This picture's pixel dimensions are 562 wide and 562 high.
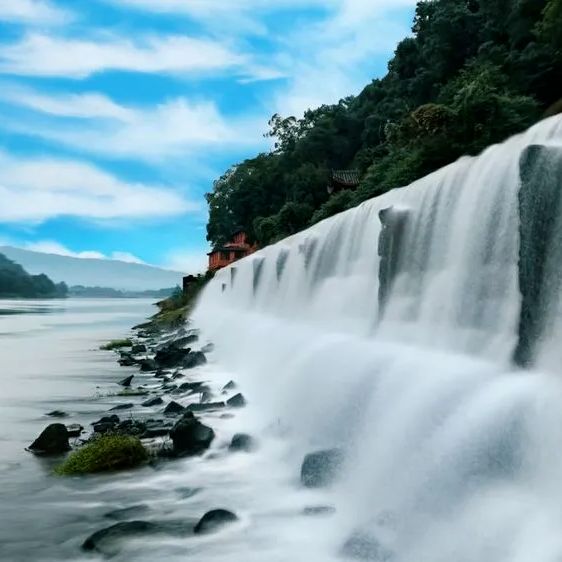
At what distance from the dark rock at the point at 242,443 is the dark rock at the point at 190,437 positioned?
454 mm

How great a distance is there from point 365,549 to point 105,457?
5.33 m

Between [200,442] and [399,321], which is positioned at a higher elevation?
[399,321]

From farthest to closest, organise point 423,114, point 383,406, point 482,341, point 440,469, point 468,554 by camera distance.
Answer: point 423,114
point 482,341
point 383,406
point 440,469
point 468,554

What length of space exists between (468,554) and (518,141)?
31.7ft

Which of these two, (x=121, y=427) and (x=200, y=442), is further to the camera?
(x=121, y=427)

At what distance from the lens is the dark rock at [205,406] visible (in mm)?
14697

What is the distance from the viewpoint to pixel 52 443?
11.6m

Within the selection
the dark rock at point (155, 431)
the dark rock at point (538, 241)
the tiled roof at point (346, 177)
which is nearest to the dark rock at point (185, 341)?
the dark rock at point (155, 431)

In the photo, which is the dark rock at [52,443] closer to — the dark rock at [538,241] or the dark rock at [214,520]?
the dark rock at [214,520]

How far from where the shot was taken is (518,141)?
1343 cm

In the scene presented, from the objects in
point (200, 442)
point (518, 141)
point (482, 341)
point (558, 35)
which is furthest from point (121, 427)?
point (558, 35)

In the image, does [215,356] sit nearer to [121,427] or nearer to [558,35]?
[121,427]

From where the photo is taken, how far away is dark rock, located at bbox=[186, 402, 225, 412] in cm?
1470

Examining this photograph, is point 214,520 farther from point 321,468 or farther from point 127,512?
point 321,468
